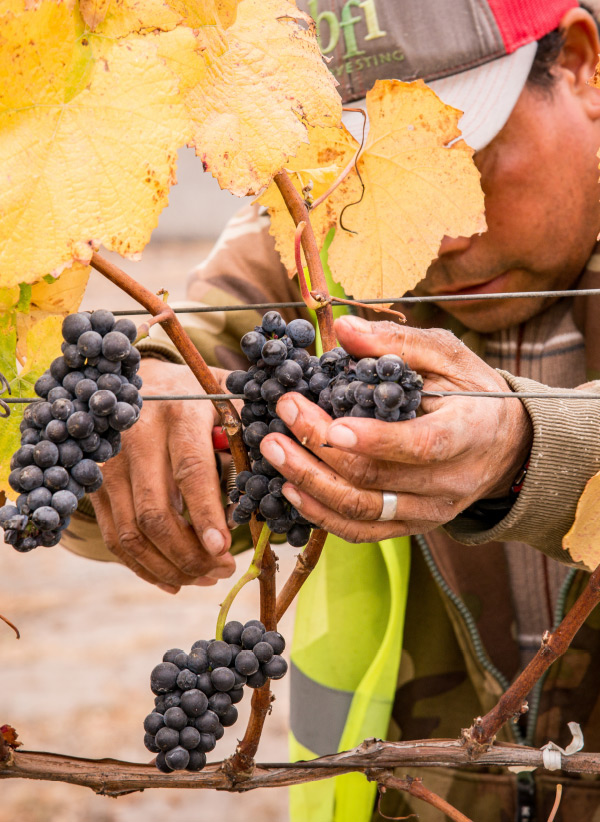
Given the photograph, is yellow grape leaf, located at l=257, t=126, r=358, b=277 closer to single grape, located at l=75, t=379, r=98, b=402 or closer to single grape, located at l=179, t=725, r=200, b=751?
single grape, located at l=75, t=379, r=98, b=402

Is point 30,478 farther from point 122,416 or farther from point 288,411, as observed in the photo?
point 288,411

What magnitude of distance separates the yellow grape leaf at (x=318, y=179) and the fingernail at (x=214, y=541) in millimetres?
291

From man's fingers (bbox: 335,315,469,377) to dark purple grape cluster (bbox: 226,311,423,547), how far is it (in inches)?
0.6

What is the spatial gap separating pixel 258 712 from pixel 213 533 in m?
0.21

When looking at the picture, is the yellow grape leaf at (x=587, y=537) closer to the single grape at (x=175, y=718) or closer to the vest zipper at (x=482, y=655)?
the single grape at (x=175, y=718)

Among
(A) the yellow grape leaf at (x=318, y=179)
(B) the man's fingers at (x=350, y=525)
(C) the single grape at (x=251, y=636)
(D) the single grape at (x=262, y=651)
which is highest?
(A) the yellow grape leaf at (x=318, y=179)

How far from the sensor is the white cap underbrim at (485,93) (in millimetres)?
1141

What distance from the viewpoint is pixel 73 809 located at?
10.0 feet

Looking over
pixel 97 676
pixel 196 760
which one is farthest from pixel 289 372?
pixel 97 676

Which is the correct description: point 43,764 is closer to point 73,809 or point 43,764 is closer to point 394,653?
point 394,653

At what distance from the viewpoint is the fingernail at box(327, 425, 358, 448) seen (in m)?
0.59

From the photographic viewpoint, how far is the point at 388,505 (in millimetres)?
673

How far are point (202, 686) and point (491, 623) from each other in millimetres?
828

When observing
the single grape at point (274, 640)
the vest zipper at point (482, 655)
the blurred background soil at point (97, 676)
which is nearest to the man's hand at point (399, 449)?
the single grape at point (274, 640)
